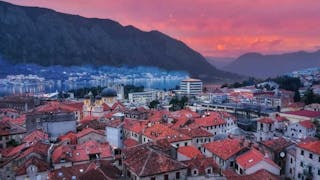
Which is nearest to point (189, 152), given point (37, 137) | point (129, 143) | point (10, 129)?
point (129, 143)

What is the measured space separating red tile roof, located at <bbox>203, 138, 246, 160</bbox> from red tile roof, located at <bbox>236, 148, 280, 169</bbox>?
0.95 metres

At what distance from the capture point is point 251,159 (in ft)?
100

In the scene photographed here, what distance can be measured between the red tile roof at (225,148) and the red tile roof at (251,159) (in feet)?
3.13

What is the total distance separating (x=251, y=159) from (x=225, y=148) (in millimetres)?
4196

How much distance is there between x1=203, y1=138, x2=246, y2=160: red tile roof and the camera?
32.8 metres

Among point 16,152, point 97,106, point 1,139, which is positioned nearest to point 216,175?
point 16,152

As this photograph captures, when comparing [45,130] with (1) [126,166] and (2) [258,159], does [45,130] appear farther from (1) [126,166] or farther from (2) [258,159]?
(2) [258,159]

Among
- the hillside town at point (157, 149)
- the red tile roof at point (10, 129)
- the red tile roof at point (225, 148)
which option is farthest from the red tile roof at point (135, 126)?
the red tile roof at point (10, 129)

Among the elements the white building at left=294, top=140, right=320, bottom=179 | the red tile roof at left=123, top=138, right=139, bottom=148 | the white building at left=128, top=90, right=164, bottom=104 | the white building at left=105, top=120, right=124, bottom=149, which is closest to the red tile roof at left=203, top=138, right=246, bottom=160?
the white building at left=294, top=140, right=320, bottom=179

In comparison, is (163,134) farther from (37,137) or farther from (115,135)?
(37,137)

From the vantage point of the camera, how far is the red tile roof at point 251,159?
97.3ft

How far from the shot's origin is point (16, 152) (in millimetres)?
34781

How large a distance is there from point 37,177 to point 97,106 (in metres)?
36.6

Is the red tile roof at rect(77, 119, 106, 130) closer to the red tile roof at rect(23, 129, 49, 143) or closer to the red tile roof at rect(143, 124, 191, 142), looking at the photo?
the red tile roof at rect(23, 129, 49, 143)
